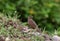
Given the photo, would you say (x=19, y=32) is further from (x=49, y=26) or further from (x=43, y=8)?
(x=43, y=8)

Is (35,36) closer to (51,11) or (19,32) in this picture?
(19,32)

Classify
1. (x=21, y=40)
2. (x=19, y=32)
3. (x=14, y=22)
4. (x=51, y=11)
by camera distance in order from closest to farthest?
(x=21, y=40) < (x=19, y=32) < (x=14, y=22) < (x=51, y=11)

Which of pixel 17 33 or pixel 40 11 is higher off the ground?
pixel 40 11

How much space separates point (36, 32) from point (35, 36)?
257 millimetres

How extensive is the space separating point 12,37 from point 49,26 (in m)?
4.27

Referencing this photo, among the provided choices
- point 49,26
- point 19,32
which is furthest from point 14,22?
point 49,26

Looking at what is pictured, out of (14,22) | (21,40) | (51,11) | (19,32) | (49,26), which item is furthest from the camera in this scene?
(51,11)

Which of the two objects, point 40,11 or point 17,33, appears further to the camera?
point 40,11

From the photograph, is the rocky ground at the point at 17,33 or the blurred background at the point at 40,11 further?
the blurred background at the point at 40,11

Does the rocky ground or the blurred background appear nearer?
the rocky ground

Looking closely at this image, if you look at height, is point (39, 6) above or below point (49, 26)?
above

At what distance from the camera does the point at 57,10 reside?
9836mm

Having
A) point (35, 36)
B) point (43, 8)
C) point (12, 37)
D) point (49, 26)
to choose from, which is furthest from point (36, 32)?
point (43, 8)

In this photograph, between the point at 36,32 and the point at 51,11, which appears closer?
the point at 36,32
